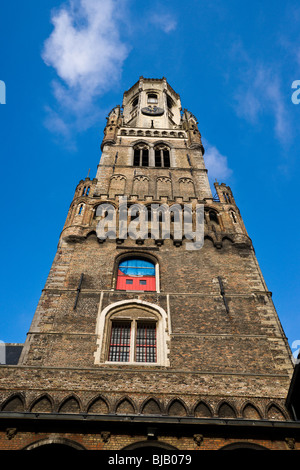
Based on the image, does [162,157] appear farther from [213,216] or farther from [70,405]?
[70,405]

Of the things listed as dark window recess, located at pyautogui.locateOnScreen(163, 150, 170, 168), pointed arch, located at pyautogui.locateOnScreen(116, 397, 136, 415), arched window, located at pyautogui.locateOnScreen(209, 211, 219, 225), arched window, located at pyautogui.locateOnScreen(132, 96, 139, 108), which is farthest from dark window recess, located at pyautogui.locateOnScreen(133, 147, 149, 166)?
pointed arch, located at pyautogui.locateOnScreen(116, 397, 136, 415)

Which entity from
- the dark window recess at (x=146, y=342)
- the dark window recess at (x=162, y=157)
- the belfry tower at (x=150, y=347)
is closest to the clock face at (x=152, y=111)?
the dark window recess at (x=162, y=157)

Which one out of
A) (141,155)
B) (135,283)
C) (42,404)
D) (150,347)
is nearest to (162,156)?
(141,155)

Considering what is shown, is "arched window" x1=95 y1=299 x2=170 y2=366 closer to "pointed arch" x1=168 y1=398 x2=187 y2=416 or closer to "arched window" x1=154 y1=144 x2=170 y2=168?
"pointed arch" x1=168 y1=398 x2=187 y2=416

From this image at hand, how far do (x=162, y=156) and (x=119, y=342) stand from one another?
16.7 m

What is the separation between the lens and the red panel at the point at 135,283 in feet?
50.1

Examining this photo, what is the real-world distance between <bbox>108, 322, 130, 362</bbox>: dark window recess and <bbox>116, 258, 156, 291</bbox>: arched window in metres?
1.80

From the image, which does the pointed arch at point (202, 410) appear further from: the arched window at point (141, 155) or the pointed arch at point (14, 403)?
the arched window at point (141, 155)

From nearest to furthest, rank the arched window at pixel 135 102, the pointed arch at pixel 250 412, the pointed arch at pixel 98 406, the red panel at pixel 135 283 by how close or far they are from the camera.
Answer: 1. the pointed arch at pixel 98 406
2. the pointed arch at pixel 250 412
3. the red panel at pixel 135 283
4. the arched window at pixel 135 102

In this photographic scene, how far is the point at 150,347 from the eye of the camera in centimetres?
1300

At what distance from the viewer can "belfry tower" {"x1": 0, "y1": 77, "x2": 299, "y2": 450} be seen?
9.70 meters

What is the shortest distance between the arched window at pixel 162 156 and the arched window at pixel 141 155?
66cm
